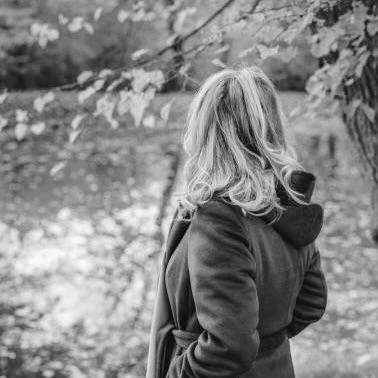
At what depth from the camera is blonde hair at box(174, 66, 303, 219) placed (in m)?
1.90

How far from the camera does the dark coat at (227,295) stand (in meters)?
1.82

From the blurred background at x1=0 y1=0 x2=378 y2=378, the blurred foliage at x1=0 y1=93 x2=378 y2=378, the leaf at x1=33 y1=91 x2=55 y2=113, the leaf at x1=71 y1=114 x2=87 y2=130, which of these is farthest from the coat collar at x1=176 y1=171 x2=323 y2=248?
the blurred foliage at x1=0 y1=93 x2=378 y2=378

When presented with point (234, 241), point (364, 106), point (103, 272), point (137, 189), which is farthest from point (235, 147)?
point (137, 189)

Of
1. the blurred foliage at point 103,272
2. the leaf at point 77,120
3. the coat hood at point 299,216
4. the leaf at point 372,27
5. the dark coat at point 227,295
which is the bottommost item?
the blurred foliage at point 103,272

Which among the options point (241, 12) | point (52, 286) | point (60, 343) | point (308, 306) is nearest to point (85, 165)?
point (52, 286)

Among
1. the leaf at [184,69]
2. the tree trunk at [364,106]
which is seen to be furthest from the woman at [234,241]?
the tree trunk at [364,106]

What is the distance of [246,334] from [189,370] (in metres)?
0.24

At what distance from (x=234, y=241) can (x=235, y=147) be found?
297mm

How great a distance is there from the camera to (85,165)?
15.0 m

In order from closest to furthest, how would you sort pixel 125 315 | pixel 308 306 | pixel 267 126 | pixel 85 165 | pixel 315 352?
pixel 267 126 < pixel 308 306 < pixel 315 352 < pixel 125 315 < pixel 85 165

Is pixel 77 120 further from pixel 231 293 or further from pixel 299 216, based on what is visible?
pixel 231 293

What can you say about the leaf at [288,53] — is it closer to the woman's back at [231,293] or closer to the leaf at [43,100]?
the leaf at [43,100]

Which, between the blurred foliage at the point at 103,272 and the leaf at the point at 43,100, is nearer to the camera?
the leaf at the point at 43,100

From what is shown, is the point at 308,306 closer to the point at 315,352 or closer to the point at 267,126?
the point at 267,126
